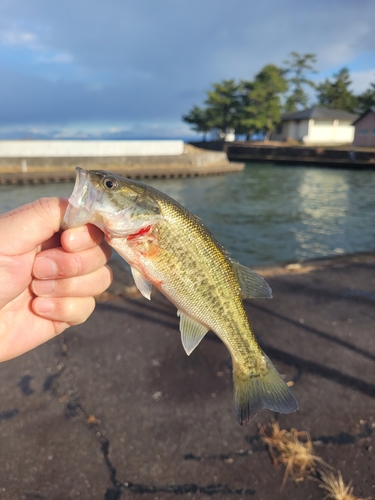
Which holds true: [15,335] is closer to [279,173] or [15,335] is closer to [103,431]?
[103,431]

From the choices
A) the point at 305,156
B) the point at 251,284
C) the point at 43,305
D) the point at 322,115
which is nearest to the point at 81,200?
the point at 43,305

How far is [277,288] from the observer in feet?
23.5

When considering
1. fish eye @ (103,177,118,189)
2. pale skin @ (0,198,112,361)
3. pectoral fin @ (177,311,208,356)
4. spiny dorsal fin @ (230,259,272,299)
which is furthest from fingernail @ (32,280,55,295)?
spiny dorsal fin @ (230,259,272,299)

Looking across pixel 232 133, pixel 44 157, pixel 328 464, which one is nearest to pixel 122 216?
pixel 328 464

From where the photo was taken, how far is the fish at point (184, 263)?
237cm

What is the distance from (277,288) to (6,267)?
5.59 m

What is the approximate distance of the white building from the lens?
67.6 m

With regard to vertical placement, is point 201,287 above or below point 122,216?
below

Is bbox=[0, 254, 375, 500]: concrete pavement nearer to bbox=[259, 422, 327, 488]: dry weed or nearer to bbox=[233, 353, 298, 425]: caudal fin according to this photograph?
bbox=[259, 422, 327, 488]: dry weed

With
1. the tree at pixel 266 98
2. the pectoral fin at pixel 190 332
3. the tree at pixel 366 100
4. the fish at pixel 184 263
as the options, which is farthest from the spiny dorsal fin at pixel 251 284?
the tree at pixel 366 100

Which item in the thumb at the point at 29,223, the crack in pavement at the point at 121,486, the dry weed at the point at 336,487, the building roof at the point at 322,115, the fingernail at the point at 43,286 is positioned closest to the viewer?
the thumb at the point at 29,223

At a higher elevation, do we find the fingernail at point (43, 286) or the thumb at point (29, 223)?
the thumb at point (29, 223)

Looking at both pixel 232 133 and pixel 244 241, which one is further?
pixel 232 133

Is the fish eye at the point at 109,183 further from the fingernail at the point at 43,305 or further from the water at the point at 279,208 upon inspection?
the water at the point at 279,208
